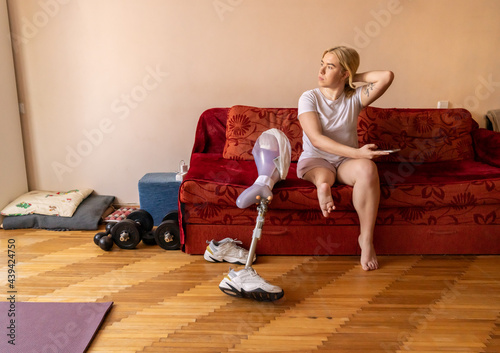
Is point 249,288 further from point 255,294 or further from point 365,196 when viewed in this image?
point 365,196

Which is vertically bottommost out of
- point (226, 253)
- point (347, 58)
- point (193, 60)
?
point (226, 253)

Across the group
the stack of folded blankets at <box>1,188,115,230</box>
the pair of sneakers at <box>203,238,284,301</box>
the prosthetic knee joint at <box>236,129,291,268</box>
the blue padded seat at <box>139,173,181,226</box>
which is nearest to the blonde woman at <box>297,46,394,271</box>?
the prosthetic knee joint at <box>236,129,291,268</box>

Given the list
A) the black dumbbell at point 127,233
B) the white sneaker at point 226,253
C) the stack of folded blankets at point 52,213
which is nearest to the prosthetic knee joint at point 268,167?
the white sneaker at point 226,253

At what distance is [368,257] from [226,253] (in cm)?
79

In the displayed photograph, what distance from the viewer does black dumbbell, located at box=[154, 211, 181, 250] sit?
249 centimetres

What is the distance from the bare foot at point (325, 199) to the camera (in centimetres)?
217

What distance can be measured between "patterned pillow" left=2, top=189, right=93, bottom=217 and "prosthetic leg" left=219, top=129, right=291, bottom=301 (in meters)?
1.46

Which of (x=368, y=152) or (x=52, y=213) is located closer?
(x=368, y=152)

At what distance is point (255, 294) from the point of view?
1890 mm

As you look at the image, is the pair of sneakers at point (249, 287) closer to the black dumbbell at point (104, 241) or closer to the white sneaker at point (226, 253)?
the white sneaker at point (226, 253)

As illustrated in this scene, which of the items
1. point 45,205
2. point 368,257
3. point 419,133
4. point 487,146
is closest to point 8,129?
point 45,205

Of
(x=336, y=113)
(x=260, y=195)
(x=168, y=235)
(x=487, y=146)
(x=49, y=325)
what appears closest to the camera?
(x=49, y=325)

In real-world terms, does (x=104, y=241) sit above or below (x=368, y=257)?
above

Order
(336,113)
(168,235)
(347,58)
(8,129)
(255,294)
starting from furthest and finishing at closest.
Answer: (8,129)
(168,235)
(336,113)
(347,58)
(255,294)
